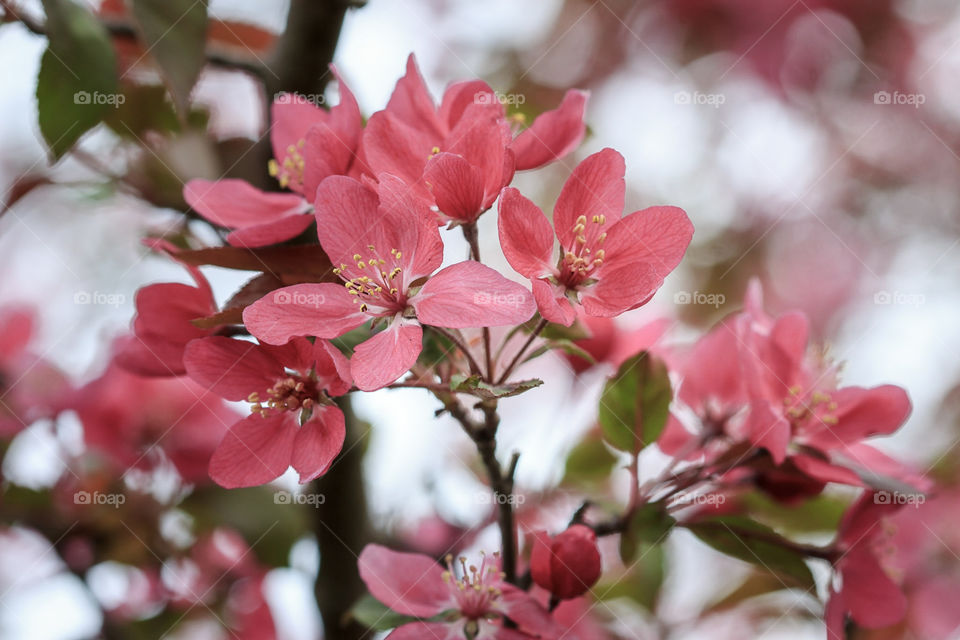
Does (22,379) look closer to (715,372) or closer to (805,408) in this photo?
(715,372)

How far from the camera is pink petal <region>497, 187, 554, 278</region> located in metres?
0.76

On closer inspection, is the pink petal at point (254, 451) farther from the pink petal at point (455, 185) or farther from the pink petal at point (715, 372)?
the pink petal at point (715, 372)

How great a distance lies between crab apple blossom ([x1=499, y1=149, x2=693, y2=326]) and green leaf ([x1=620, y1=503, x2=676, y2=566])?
250 mm

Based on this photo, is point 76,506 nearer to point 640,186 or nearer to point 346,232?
point 346,232

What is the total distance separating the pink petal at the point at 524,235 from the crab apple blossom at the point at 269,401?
207 millimetres

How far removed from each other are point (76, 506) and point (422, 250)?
3.21 feet

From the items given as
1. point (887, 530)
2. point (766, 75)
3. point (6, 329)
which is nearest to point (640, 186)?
point (766, 75)

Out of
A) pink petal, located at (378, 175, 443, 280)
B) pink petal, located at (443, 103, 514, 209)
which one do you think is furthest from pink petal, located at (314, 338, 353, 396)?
pink petal, located at (443, 103, 514, 209)

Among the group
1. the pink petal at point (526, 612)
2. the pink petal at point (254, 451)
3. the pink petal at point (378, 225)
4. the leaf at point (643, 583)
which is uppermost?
the pink petal at point (378, 225)

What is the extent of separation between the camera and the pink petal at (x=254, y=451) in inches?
31.7

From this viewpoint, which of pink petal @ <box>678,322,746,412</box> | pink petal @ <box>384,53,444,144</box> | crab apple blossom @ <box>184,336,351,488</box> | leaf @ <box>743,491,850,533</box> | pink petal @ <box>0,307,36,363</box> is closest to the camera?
crab apple blossom @ <box>184,336,351,488</box>

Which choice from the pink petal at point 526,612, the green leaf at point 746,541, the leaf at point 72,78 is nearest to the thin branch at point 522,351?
the pink petal at point 526,612

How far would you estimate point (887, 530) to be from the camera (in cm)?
101

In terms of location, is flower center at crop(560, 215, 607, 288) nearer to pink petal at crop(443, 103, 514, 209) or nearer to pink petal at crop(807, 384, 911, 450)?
pink petal at crop(443, 103, 514, 209)
